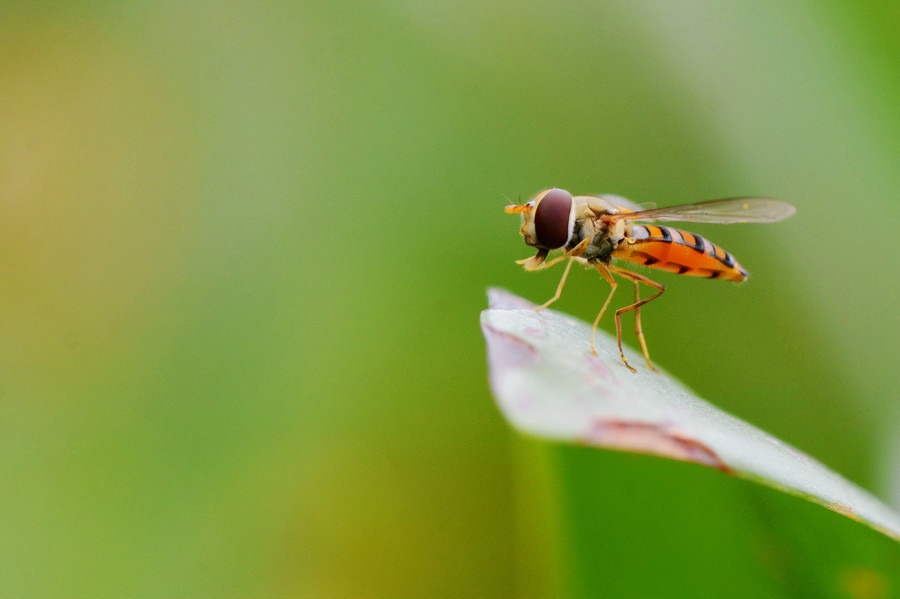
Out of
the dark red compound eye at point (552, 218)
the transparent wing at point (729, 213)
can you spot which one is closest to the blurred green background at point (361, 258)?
the transparent wing at point (729, 213)

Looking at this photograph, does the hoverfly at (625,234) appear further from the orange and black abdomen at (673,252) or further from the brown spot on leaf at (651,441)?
the brown spot on leaf at (651,441)

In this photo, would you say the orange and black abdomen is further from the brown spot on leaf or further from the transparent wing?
the brown spot on leaf

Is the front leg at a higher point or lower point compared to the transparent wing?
lower

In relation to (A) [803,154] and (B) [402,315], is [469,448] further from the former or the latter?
(A) [803,154]

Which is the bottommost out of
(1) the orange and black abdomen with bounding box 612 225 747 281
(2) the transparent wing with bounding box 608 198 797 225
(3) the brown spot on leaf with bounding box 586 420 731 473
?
(3) the brown spot on leaf with bounding box 586 420 731 473

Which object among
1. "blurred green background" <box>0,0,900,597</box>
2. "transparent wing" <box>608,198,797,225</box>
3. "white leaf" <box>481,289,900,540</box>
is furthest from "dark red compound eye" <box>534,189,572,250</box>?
"white leaf" <box>481,289,900,540</box>
